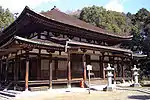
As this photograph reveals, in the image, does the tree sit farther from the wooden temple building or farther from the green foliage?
the wooden temple building

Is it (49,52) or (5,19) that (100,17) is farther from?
(49,52)

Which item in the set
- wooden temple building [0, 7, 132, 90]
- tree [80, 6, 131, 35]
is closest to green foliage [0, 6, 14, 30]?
tree [80, 6, 131, 35]

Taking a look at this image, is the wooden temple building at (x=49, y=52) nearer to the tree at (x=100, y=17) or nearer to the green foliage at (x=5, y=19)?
the green foliage at (x=5, y=19)

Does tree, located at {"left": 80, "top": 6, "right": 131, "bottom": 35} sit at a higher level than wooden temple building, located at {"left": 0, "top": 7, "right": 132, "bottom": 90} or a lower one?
higher

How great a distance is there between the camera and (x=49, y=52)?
1827cm

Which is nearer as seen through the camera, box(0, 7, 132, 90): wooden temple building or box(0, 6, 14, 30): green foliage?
box(0, 7, 132, 90): wooden temple building

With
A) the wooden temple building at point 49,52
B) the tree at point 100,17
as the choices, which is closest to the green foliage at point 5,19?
the tree at point 100,17

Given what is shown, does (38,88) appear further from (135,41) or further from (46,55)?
(135,41)

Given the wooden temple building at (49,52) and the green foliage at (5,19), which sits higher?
the green foliage at (5,19)

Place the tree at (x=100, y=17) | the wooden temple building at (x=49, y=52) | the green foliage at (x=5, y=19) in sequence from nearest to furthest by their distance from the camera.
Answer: the wooden temple building at (x=49, y=52), the green foliage at (x=5, y=19), the tree at (x=100, y=17)

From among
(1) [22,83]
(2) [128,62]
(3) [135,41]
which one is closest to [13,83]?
(1) [22,83]

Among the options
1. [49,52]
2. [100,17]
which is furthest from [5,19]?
[49,52]

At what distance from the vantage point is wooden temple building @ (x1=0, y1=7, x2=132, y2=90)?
17.3 meters

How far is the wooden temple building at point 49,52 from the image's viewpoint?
56.9ft
